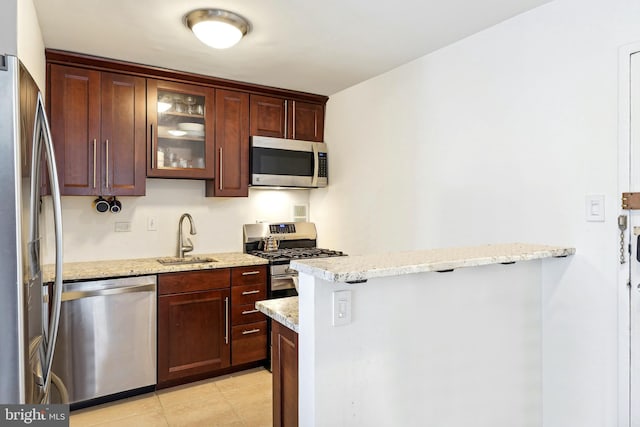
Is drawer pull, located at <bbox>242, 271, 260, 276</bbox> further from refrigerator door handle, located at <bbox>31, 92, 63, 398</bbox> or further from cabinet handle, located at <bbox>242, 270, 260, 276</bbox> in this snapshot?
refrigerator door handle, located at <bbox>31, 92, 63, 398</bbox>

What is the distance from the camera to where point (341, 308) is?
1438 millimetres

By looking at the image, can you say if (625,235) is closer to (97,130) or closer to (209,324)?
(209,324)

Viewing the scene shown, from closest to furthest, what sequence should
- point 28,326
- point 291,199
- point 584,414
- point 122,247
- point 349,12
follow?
point 28,326
point 584,414
point 349,12
point 122,247
point 291,199

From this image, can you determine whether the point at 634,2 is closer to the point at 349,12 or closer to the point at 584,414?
the point at 349,12

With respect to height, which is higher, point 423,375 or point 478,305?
point 478,305

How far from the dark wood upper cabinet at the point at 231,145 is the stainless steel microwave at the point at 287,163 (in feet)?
0.30

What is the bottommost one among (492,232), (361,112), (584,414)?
(584,414)

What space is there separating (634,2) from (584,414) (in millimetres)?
1897

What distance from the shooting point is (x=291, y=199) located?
411 cm

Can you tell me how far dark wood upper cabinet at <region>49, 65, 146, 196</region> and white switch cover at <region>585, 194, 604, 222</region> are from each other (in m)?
2.85

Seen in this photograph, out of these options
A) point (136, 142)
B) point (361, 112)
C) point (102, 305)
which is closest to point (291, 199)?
point (361, 112)

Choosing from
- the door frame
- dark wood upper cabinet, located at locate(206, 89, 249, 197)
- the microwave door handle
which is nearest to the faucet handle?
dark wood upper cabinet, located at locate(206, 89, 249, 197)

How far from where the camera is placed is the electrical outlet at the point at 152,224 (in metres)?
3.39

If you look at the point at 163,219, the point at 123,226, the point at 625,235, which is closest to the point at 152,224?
the point at 163,219
